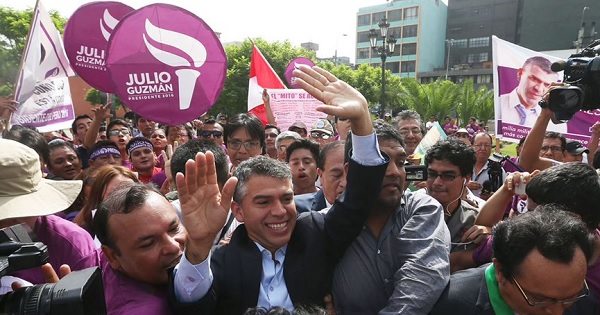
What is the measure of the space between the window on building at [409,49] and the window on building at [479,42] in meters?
7.60

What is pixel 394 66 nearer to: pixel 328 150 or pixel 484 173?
pixel 484 173

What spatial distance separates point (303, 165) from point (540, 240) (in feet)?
7.53

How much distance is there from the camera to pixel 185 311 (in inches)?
61.4

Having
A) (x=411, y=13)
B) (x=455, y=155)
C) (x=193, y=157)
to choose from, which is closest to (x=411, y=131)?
(x=455, y=155)

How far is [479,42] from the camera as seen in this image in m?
57.6

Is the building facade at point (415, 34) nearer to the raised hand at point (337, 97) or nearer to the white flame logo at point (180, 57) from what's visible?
the white flame logo at point (180, 57)

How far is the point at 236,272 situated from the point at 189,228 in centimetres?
32

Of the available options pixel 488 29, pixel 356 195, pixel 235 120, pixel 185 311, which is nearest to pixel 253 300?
pixel 185 311

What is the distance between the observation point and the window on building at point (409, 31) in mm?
59406

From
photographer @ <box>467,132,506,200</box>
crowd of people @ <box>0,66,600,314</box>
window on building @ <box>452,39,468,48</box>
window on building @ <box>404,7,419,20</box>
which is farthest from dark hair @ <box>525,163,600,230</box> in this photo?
window on building @ <box>452,39,468,48</box>

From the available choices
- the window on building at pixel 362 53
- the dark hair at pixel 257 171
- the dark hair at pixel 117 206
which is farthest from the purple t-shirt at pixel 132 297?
the window on building at pixel 362 53

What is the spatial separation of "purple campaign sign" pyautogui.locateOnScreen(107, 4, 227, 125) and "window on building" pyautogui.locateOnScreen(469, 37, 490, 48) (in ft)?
200

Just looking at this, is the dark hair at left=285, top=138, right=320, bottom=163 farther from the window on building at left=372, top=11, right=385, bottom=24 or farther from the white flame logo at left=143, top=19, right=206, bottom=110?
the window on building at left=372, top=11, right=385, bottom=24

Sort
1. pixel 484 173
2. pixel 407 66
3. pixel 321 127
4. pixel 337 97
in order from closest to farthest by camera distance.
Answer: pixel 337 97 < pixel 484 173 < pixel 321 127 < pixel 407 66
